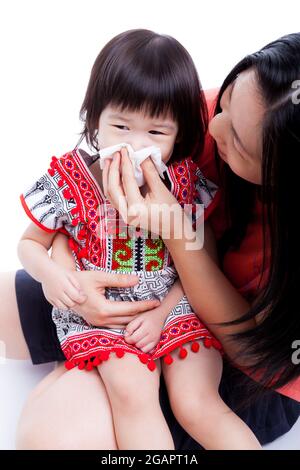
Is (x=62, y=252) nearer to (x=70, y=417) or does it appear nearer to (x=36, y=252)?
(x=36, y=252)

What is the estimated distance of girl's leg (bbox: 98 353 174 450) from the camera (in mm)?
988

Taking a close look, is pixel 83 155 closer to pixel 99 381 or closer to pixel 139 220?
pixel 139 220

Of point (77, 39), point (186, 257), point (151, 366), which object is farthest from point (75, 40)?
point (151, 366)

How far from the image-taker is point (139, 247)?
3.68 feet

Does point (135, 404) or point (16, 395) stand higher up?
point (135, 404)

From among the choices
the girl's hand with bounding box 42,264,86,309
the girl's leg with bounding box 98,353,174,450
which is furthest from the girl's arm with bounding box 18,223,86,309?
the girl's leg with bounding box 98,353,174,450

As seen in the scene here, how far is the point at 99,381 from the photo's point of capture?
1.08 metres

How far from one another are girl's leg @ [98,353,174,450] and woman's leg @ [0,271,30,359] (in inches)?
9.4

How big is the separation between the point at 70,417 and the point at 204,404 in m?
0.21

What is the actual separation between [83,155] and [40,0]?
1.16 m

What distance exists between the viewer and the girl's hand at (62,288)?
3.51 ft

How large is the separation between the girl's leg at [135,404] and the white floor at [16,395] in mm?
218

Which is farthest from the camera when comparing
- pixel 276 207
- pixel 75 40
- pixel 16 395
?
pixel 75 40
